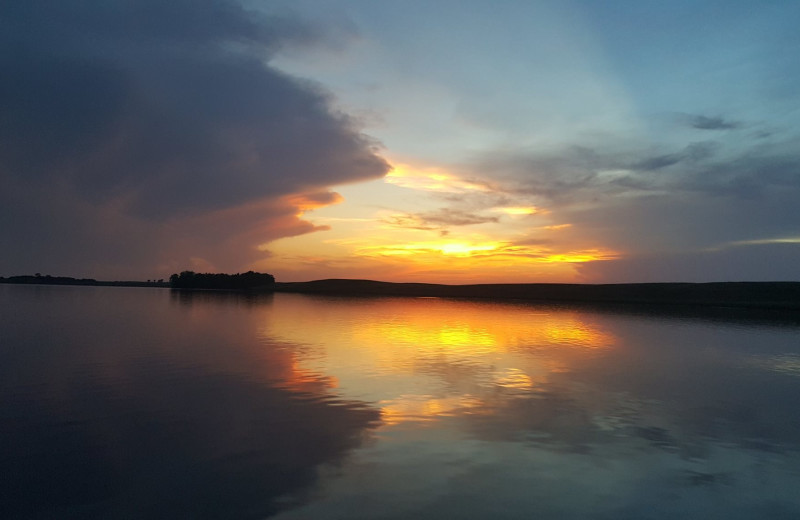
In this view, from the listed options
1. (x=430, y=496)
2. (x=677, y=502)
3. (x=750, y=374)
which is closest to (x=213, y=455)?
(x=430, y=496)

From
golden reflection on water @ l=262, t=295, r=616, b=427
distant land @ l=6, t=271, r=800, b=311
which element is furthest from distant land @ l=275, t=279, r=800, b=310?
golden reflection on water @ l=262, t=295, r=616, b=427

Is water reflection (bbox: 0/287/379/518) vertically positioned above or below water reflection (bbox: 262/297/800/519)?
above

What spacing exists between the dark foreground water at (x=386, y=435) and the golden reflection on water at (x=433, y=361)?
0.19 m

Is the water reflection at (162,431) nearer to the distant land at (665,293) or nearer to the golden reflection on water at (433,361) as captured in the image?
the golden reflection on water at (433,361)

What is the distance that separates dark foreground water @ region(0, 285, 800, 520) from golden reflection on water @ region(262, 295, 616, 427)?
188 millimetres

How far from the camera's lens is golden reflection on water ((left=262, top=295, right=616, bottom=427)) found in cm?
1614

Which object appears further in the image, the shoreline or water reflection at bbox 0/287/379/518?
the shoreline

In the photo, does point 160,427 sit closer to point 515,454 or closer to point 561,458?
point 515,454

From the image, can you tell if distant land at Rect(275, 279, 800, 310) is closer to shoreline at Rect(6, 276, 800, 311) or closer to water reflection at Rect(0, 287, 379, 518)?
shoreline at Rect(6, 276, 800, 311)

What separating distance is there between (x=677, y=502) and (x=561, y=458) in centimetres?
251

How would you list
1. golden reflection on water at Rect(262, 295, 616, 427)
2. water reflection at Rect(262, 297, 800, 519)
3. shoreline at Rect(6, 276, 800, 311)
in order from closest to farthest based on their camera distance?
water reflection at Rect(262, 297, 800, 519) < golden reflection on water at Rect(262, 295, 616, 427) < shoreline at Rect(6, 276, 800, 311)

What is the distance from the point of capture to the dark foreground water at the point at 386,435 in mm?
8758

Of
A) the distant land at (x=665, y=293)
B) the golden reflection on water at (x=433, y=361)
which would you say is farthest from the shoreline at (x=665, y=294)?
the golden reflection on water at (x=433, y=361)

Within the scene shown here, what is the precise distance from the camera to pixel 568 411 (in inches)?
596
